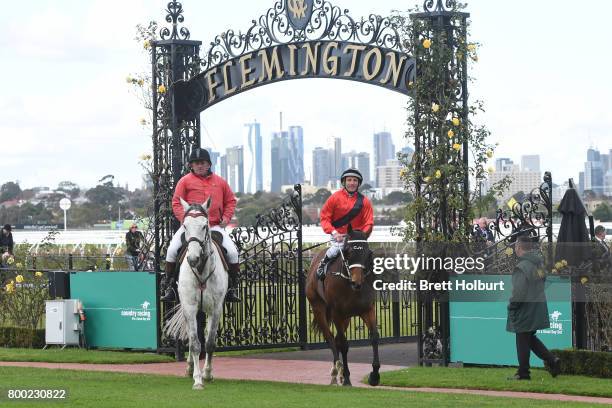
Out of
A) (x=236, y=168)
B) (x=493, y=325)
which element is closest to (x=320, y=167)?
(x=236, y=168)

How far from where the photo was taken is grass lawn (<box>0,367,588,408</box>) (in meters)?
12.2

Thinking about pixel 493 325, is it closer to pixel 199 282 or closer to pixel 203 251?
pixel 199 282

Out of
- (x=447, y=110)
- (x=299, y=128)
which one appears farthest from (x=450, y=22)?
(x=299, y=128)

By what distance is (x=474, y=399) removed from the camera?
42.0 feet

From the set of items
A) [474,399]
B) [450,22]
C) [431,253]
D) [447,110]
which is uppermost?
[450,22]

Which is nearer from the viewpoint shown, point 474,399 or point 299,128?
point 474,399

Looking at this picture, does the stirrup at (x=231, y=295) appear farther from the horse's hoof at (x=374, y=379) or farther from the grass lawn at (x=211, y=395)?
the horse's hoof at (x=374, y=379)

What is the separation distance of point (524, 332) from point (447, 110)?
12.0 ft

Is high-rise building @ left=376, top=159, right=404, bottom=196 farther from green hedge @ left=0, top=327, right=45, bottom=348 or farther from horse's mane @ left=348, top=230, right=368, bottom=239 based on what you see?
horse's mane @ left=348, top=230, right=368, bottom=239

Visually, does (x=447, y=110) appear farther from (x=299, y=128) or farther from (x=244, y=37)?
(x=299, y=128)

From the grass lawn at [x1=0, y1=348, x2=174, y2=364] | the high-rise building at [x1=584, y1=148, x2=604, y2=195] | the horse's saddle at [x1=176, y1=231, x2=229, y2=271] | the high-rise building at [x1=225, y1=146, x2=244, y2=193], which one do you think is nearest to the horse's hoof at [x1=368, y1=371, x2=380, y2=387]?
the horse's saddle at [x1=176, y1=231, x2=229, y2=271]

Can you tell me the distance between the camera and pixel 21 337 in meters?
20.1

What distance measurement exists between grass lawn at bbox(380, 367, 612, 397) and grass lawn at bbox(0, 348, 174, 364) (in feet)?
13.7

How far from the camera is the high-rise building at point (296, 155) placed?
375 feet
